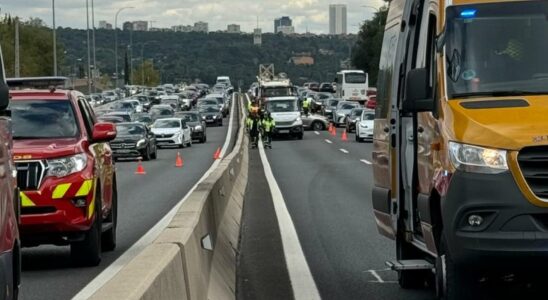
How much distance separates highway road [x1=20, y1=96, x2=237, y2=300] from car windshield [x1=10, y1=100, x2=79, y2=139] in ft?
5.10

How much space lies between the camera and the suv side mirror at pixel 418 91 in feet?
30.6

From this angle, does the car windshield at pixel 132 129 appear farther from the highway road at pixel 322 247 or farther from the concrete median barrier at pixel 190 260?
the concrete median barrier at pixel 190 260

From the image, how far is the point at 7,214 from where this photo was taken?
8539mm

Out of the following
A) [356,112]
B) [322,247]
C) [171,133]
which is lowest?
[171,133]

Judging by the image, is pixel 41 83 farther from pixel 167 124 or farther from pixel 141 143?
pixel 167 124

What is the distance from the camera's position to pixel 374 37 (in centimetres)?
13638

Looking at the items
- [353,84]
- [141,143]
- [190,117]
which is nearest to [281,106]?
[190,117]

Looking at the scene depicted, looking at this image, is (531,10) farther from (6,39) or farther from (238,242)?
(6,39)

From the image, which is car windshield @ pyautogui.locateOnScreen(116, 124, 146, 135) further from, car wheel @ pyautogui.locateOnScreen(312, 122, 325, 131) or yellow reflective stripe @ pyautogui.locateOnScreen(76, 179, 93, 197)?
yellow reflective stripe @ pyautogui.locateOnScreen(76, 179, 93, 197)

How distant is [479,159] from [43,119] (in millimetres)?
7551

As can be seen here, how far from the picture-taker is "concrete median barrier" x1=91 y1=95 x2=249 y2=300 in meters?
6.04

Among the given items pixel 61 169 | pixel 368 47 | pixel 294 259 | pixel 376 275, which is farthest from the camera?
pixel 368 47

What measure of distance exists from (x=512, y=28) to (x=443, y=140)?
1.15 m

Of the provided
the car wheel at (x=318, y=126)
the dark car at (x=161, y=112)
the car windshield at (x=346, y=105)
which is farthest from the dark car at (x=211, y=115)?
the car wheel at (x=318, y=126)
